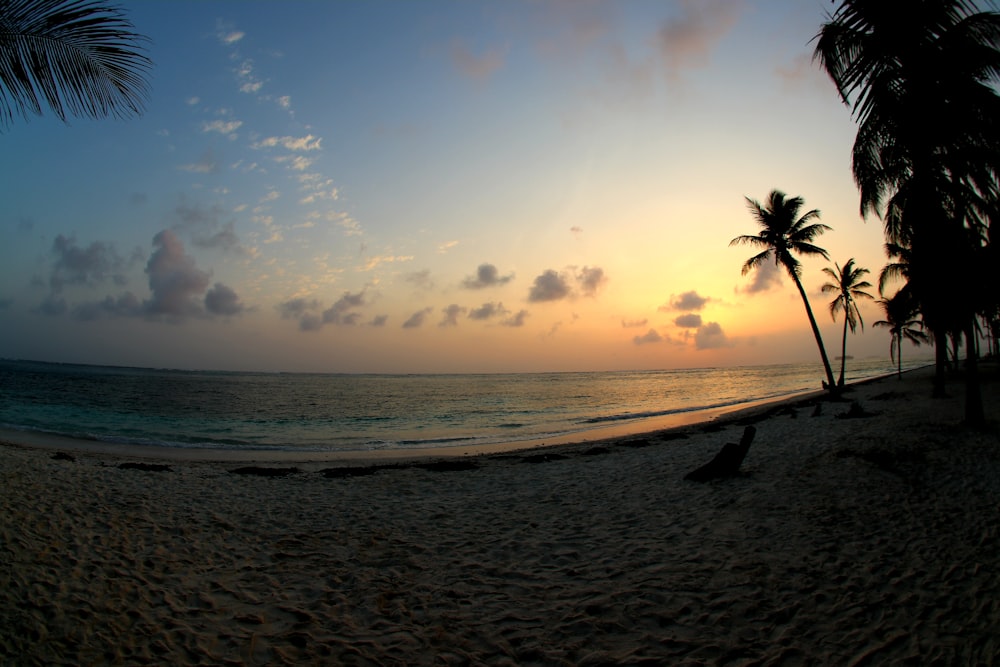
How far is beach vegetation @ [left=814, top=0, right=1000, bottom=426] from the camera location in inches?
347

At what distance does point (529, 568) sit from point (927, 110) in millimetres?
11745

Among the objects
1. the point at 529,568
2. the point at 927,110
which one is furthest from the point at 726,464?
the point at 927,110

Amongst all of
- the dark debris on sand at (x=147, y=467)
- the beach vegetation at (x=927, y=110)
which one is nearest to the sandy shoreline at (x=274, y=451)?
the dark debris on sand at (x=147, y=467)

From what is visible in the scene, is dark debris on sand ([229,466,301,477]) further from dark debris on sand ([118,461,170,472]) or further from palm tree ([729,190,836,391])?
palm tree ([729,190,836,391])

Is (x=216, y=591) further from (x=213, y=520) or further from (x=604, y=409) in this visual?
(x=604, y=409)

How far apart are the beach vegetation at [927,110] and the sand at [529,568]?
5.13 m

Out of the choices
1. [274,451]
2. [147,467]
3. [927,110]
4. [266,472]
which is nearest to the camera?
[927,110]

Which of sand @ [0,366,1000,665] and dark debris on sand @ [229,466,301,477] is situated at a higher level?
sand @ [0,366,1000,665]

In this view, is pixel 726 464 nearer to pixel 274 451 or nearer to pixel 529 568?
pixel 529 568

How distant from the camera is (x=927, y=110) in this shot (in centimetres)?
903

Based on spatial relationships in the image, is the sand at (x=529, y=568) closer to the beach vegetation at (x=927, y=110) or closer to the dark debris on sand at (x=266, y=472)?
the dark debris on sand at (x=266, y=472)

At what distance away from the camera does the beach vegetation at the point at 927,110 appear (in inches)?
347

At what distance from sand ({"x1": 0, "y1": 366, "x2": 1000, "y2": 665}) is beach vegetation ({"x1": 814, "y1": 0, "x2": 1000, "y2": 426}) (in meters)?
5.13

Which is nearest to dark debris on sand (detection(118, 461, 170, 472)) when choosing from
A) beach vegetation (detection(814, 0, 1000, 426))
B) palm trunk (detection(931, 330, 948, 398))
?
beach vegetation (detection(814, 0, 1000, 426))
